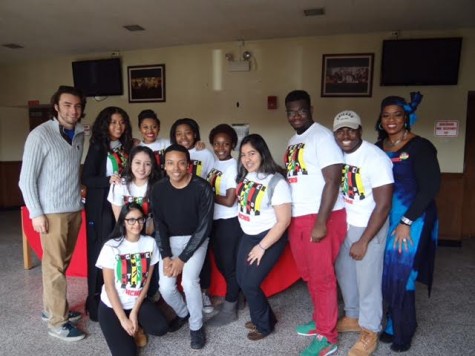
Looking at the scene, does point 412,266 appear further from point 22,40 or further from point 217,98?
point 22,40

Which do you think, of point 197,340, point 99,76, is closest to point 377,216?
point 197,340

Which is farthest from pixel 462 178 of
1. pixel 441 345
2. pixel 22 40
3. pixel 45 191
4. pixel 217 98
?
pixel 22 40

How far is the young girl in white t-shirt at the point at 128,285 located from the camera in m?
2.06

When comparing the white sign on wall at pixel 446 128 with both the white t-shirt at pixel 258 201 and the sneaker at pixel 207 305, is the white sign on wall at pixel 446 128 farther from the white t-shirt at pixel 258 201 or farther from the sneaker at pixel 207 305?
the sneaker at pixel 207 305

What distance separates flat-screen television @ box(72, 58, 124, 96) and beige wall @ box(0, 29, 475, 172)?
0.45 ft

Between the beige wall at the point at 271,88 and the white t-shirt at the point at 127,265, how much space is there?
314cm

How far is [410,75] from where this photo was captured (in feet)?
14.3

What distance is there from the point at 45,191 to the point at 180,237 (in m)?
0.91

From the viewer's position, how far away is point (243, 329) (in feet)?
8.03

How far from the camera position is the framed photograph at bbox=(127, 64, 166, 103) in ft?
17.4

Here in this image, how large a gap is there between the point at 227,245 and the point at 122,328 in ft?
2.71

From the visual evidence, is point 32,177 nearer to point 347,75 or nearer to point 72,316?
point 72,316

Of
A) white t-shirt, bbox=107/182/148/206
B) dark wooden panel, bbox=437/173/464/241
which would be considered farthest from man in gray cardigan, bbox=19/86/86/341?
dark wooden panel, bbox=437/173/464/241

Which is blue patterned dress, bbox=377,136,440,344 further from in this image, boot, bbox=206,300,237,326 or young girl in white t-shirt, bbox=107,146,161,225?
young girl in white t-shirt, bbox=107,146,161,225
